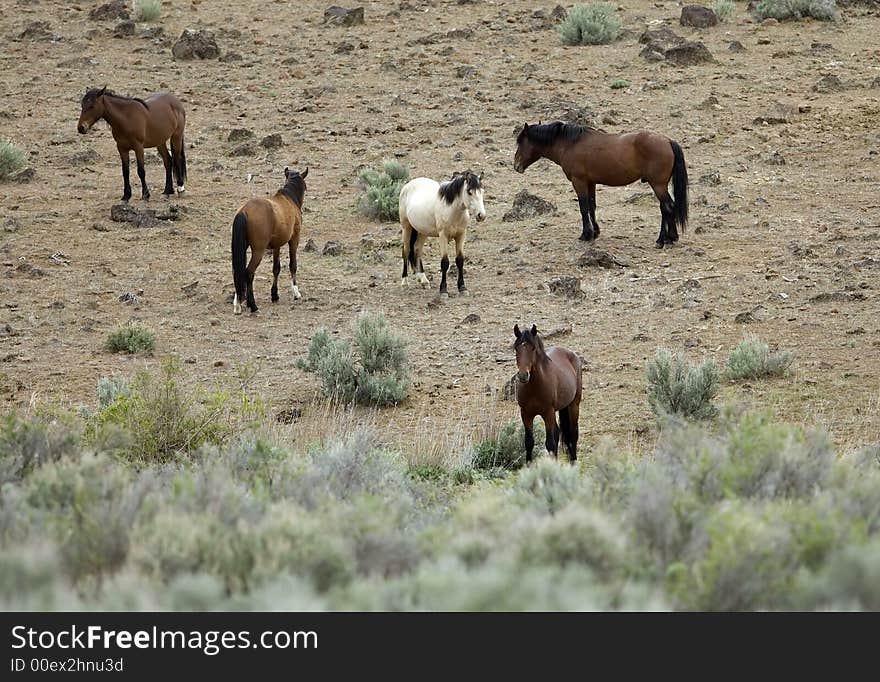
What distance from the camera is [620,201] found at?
1800cm

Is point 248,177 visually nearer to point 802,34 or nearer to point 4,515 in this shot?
point 802,34

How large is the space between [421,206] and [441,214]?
35cm

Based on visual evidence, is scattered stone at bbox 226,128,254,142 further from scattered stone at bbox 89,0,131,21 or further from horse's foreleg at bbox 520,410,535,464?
horse's foreleg at bbox 520,410,535,464

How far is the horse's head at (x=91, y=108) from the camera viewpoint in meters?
17.9

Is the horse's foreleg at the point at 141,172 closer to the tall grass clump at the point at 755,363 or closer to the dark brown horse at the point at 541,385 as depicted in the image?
the tall grass clump at the point at 755,363

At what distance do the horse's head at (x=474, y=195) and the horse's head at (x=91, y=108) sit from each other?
6.82m

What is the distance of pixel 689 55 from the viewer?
2394cm

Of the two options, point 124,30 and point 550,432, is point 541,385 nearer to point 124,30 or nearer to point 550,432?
point 550,432

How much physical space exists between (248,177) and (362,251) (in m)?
3.99

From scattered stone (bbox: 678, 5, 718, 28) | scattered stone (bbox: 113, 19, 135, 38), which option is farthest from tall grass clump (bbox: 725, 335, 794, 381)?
scattered stone (bbox: 113, 19, 135, 38)

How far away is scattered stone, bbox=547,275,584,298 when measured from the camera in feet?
46.5

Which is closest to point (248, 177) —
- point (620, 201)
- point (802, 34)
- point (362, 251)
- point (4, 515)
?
point (362, 251)

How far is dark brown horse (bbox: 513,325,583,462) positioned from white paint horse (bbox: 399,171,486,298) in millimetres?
4589

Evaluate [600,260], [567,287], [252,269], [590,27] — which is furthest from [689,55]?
[252,269]
